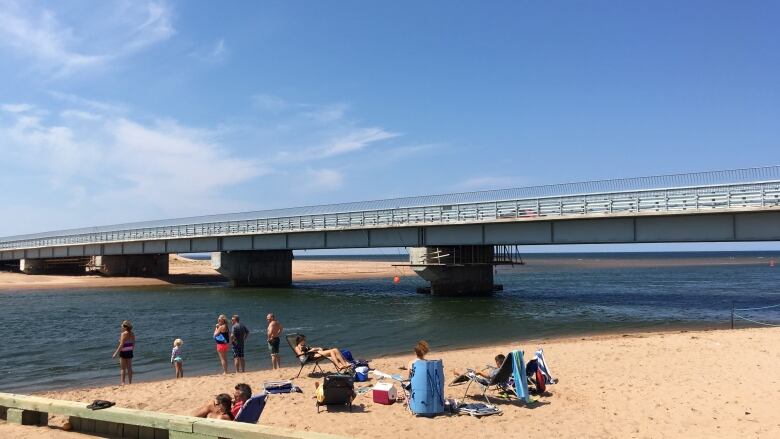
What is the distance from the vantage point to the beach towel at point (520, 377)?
9891 millimetres

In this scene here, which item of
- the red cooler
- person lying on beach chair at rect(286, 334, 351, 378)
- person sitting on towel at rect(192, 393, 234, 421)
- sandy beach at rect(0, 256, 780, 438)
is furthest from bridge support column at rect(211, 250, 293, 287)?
person sitting on towel at rect(192, 393, 234, 421)

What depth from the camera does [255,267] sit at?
177ft

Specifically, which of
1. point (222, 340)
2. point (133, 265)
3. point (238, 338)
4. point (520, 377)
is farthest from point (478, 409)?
point (133, 265)

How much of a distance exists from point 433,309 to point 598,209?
10.7 meters

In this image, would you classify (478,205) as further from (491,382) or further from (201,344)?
(491,382)

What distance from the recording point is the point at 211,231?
52312 mm

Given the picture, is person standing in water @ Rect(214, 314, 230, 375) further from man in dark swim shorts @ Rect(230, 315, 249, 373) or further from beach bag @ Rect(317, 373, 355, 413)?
beach bag @ Rect(317, 373, 355, 413)

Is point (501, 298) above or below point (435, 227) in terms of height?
below

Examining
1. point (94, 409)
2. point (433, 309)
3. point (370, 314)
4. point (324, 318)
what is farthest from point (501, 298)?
point (94, 409)

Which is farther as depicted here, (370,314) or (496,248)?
(496,248)

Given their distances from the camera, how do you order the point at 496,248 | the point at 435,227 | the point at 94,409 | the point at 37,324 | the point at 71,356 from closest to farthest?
the point at 94,409
the point at 71,356
the point at 37,324
the point at 435,227
the point at 496,248

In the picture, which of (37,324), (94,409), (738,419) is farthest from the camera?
(37,324)

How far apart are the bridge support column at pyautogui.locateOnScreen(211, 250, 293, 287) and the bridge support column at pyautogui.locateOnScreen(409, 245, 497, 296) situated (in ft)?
65.4

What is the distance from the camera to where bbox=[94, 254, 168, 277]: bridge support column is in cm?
6184
